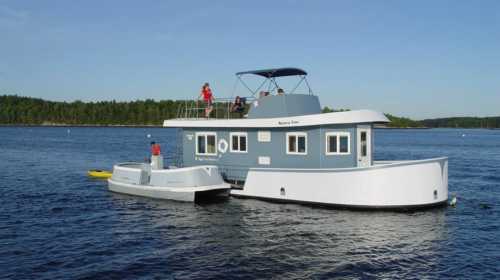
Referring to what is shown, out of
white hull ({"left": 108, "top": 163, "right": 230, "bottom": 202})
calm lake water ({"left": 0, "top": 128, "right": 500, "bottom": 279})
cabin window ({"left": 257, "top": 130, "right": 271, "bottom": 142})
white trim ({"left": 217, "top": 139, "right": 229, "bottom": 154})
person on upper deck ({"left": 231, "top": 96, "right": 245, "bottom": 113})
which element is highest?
person on upper deck ({"left": 231, "top": 96, "right": 245, "bottom": 113})

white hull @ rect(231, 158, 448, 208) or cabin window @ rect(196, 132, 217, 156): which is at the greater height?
cabin window @ rect(196, 132, 217, 156)

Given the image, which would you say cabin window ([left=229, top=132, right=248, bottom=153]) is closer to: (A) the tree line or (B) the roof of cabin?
(B) the roof of cabin

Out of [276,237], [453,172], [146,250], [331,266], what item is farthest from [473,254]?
[453,172]

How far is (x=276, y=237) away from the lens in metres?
14.8

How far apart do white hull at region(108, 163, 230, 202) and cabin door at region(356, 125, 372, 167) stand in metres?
6.03

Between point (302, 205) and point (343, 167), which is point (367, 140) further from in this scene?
point (302, 205)

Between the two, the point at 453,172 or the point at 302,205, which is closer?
the point at 302,205

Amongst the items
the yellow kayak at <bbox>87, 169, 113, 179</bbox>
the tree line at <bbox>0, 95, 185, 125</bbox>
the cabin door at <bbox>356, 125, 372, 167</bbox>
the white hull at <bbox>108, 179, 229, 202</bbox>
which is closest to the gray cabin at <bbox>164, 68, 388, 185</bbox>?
the cabin door at <bbox>356, 125, 372, 167</bbox>

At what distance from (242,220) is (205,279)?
6030 mm

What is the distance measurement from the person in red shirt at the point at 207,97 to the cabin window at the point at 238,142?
2.30m

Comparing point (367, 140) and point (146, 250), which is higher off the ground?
point (367, 140)

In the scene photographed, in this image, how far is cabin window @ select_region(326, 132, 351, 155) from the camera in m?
18.6

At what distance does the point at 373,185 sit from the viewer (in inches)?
678

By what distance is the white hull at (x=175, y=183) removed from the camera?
1992 centimetres
